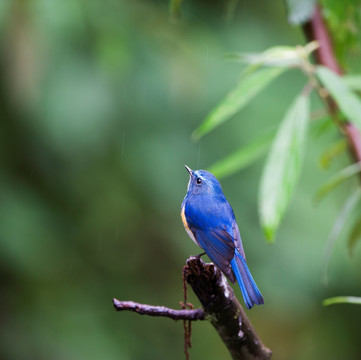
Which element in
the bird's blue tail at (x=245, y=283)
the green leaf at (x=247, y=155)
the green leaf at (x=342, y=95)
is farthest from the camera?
the green leaf at (x=247, y=155)

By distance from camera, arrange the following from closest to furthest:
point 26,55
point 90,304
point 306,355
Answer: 1. point 26,55
2. point 90,304
3. point 306,355

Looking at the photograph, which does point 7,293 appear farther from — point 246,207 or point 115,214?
point 246,207

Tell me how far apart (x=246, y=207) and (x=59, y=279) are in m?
1.43

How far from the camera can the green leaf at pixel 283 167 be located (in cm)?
197

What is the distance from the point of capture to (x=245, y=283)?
180 centimetres

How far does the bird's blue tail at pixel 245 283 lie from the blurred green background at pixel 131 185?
90.2 inches

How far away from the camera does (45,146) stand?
4785 mm

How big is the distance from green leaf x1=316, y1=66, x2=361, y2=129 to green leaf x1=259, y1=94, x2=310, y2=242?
150mm

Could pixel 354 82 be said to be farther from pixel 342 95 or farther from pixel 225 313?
pixel 225 313

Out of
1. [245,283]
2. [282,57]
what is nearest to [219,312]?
[245,283]

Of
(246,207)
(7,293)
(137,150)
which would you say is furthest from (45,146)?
(246,207)

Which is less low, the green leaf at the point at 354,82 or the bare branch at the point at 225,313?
the green leaf at the point at 354,82

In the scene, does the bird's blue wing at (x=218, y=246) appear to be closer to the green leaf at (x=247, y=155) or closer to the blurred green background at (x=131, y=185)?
the green leaf at (x=247, y=155)

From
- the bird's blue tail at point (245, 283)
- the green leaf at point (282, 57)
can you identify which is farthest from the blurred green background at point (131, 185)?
the bird's blue tail at point (245, 283)
